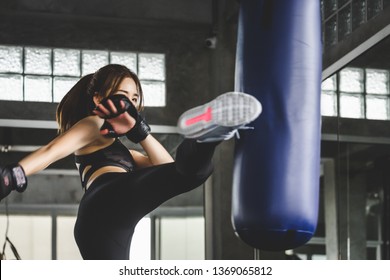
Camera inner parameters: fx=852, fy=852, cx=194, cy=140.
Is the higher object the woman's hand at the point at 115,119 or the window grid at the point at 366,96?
the window grid at the point at 366,96

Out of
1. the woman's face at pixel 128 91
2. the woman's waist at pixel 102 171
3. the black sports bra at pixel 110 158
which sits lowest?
the woman's waist at pixel 102 171

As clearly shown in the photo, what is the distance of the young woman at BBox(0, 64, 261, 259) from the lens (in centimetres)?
444

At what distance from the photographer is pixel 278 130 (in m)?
3.72

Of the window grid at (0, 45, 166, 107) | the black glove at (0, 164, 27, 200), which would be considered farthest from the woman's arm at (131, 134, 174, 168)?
the window grid at (0, 45, 166, 107)

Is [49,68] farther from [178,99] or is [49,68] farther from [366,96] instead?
[366,96]

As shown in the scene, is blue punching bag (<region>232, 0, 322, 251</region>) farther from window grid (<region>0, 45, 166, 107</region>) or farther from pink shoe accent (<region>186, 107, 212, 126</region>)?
window grid (<region>0, 45, 166, 107</region>)

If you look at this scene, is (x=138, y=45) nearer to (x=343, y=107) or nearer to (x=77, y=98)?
(x=77, y=98)

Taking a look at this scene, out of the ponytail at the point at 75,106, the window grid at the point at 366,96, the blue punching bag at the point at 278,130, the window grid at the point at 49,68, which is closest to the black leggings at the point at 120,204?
the ponytail at the point at 75,106

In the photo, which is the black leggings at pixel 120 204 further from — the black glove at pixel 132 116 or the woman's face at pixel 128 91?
the woman's face at pixel 128 91

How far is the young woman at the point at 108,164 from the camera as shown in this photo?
4.44 meters

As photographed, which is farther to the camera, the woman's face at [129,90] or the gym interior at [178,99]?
the gym interior at [178,99]

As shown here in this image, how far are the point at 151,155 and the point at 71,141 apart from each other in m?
0.45

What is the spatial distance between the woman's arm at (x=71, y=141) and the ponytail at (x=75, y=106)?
0.06 metres

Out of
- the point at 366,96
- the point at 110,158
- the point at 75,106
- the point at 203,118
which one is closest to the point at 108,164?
the point at 110,158
